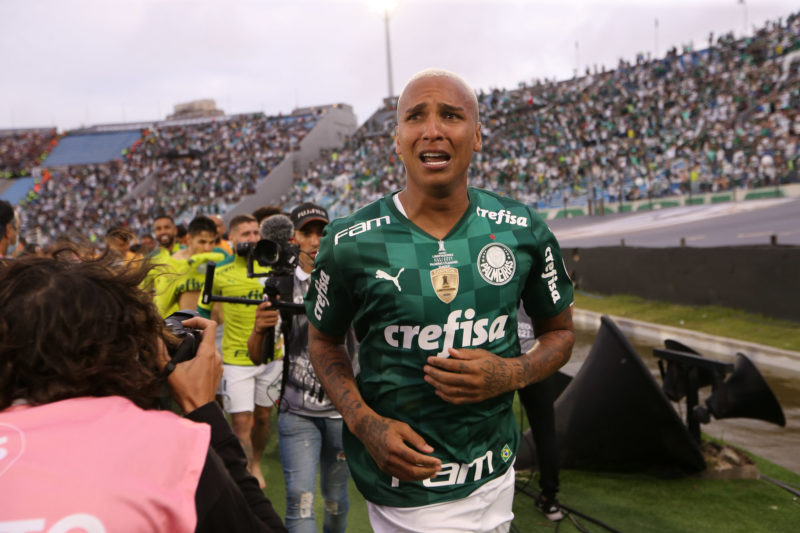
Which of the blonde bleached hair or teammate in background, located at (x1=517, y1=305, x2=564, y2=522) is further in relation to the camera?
teammate in background, located at (x1=517, y1=305, x2=564, y2=522)

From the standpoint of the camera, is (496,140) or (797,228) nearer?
(797,228)

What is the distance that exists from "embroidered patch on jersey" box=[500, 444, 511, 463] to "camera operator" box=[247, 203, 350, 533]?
127 cm

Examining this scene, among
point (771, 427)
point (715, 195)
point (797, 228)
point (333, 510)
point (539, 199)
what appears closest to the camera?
point (333, 510)

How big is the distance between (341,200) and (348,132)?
18723 millimetres

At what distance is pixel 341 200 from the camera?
106 feet

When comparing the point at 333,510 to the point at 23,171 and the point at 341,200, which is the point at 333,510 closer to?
the point at 341,200

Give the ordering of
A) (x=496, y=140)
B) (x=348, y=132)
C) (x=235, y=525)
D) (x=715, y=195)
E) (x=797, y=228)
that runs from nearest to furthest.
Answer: (x=235, y=525) < (x=797, y=228) < (x=715, y=195) < (x=496, y=140) < (x=348, y=132)

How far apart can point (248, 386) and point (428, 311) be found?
3286 mm

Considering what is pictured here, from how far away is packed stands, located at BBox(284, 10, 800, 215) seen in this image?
2039cm

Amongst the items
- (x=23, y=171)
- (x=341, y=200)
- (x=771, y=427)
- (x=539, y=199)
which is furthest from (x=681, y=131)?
(x=23, y=171)

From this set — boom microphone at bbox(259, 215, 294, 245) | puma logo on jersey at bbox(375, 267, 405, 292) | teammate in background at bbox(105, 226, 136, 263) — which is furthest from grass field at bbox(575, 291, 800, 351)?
teammate in background at bbox(105, 226, 136, 263)

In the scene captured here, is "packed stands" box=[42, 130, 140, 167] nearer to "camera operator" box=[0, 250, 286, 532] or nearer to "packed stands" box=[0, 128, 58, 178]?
"packed stands" box=[0, 128, 58, 178]

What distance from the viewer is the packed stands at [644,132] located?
66.9 feet

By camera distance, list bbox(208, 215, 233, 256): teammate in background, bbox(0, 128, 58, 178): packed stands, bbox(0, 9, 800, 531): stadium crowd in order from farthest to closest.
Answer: bbox(0, 128, 58, 178): packed stands
bbox(208, 215, 233, 256): teammate in background
bbox(0, 9, 800, 531): stadium crowd
